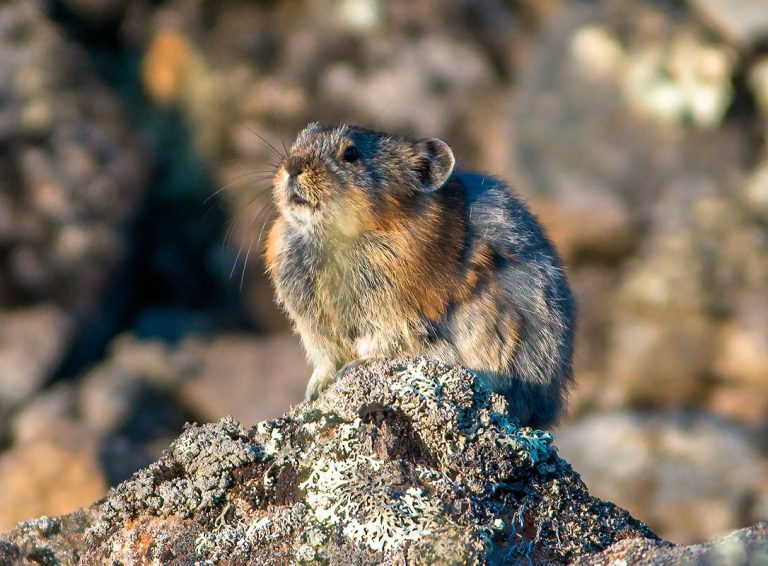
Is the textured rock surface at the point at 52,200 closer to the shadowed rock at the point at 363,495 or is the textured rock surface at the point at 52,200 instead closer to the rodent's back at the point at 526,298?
the rodent's back at the point at 526,298

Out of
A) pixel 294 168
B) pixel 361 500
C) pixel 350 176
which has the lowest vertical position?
pixel 361 500

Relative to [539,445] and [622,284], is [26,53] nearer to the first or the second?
[622,284]

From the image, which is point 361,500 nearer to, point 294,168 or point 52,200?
point 294,168

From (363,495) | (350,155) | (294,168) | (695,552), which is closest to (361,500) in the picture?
(363,495)

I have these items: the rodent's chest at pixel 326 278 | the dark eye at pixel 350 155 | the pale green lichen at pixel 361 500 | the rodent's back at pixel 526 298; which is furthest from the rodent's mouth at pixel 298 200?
the pale green lichen at pixel 361 500

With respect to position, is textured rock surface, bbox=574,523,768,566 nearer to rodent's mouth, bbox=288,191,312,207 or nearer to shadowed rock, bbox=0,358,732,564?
shadowed rock, bbox=0,358,732,564

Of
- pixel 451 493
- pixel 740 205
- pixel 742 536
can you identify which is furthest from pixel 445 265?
pixel 740 205
